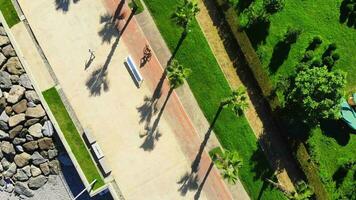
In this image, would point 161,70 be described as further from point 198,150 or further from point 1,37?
point 1,37

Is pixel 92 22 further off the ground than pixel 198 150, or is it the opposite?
pixel 92 22

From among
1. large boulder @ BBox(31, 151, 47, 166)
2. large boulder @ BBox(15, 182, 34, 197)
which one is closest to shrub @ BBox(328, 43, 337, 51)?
large boulder @ BBox(31, 151, 47, 166)

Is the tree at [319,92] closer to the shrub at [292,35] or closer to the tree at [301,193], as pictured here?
the shrub at [292,35]

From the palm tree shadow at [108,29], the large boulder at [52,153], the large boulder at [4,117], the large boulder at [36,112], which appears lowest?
the large boulder at [52,153]

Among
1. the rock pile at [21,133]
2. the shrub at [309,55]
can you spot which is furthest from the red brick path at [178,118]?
the shrub at [309,55]

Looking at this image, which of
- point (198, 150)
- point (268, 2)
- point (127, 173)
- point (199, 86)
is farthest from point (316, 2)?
point (127, 173)

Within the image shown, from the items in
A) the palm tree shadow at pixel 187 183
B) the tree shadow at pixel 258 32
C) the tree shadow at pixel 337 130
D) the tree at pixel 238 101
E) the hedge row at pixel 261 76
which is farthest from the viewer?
the tree shadow at pixel 337 130
